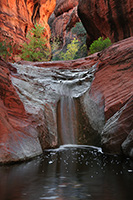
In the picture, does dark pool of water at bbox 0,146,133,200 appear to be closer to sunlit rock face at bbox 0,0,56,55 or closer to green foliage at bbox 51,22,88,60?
sunlit rock face at bbox 0,0,56,55

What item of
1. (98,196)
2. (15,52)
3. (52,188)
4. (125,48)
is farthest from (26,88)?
(15,52)

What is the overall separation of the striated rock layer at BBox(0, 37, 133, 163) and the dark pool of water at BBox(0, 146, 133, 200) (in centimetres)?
103

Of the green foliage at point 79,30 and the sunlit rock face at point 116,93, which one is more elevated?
the green foliage at point 79,30

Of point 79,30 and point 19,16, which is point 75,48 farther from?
point 19,16

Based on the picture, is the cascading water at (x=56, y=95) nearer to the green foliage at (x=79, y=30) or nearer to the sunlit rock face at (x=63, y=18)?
the green foliage at (x=79, y=30)

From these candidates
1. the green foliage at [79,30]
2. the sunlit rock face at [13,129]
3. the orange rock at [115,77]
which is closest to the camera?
the sunlit rock face at [13,129]

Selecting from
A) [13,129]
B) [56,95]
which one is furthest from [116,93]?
[13,129]

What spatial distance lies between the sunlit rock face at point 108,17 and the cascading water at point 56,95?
1183 centimetres

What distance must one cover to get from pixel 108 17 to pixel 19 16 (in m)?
14.7

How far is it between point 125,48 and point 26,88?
6.74m

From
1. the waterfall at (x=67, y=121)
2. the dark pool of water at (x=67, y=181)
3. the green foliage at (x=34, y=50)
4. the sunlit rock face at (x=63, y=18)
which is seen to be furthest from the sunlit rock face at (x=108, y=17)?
the dark pool of water at (x=67, y=181)

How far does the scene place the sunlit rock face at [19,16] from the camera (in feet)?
79.9

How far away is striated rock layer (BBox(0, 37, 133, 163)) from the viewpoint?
610 centimetres

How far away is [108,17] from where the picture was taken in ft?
72.6
